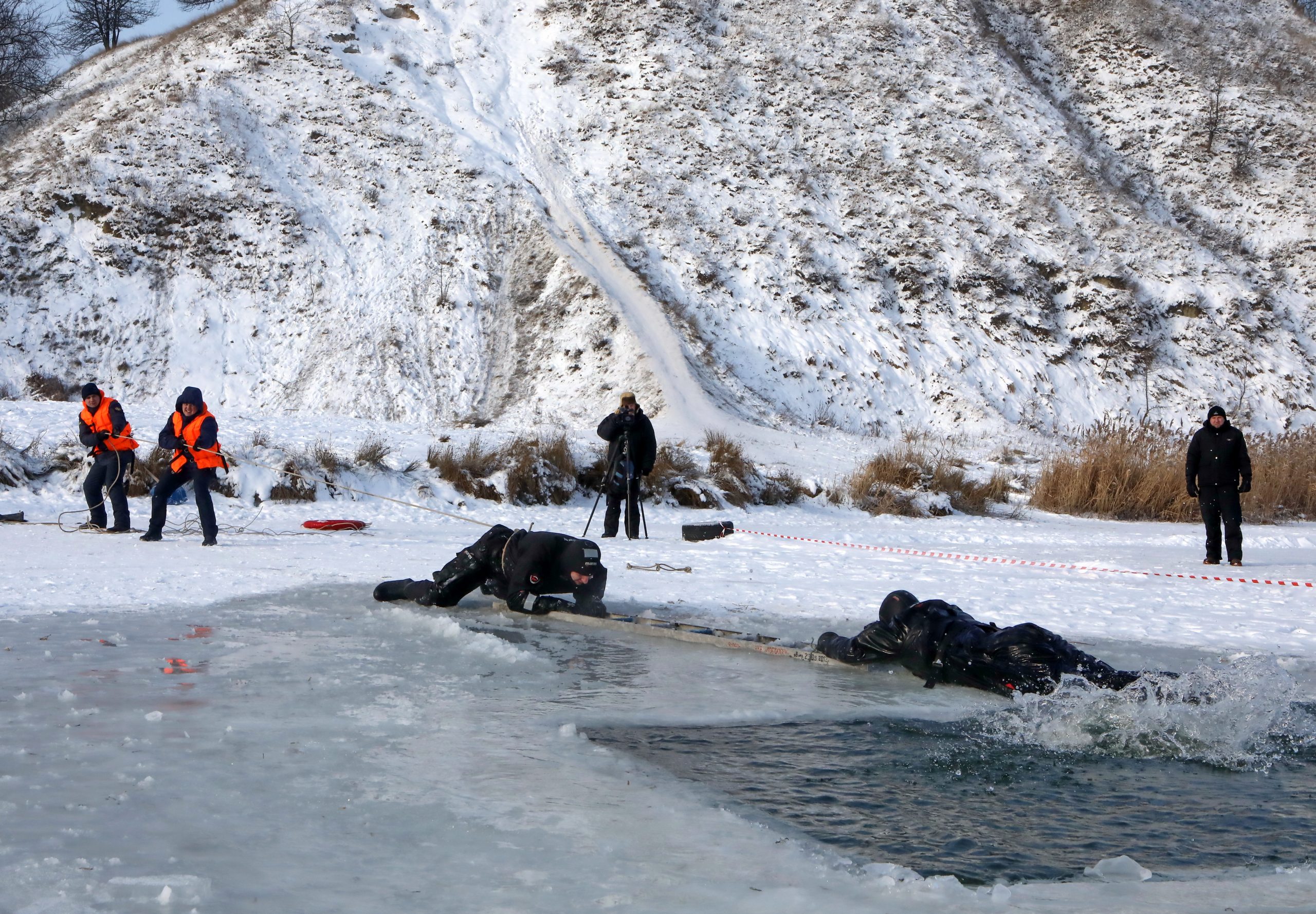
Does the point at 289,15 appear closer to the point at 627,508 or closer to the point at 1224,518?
the point at 627,508

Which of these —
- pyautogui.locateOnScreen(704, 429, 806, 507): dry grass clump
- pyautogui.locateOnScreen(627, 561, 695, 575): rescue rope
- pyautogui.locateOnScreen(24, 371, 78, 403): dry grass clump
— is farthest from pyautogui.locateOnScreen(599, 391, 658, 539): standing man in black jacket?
pyautogui.locateOnScreen(24, 371, 78, 403): dry grass clump

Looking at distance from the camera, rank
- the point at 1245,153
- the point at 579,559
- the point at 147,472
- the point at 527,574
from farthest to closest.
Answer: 1. the point at 1245,153
2. the point at 147,472
3. the point at 579,559
4. the point at 527,574

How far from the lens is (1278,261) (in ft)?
117

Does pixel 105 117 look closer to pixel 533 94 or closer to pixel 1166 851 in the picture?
pixel 533 94

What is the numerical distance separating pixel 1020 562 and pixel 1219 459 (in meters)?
2.51

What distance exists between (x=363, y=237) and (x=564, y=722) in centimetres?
2849

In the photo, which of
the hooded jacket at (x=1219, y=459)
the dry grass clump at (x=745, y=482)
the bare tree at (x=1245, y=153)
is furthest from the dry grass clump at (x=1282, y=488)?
the bare tree at (x=1245, y=153)

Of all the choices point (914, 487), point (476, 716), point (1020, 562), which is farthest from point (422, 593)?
point (914, 487)

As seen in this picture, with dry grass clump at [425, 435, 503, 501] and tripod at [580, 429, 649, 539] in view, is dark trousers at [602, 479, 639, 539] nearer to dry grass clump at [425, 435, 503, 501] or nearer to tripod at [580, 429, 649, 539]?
tripod at [580, 429, 649, 539]

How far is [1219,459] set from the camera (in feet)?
39.5

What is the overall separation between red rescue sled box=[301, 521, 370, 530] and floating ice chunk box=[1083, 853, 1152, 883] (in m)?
10.8

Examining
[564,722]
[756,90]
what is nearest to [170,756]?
[564,722]

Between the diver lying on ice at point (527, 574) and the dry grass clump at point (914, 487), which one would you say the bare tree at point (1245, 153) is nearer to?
the dry grass clump at point (914, 487)

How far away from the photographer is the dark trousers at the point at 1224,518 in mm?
11859
